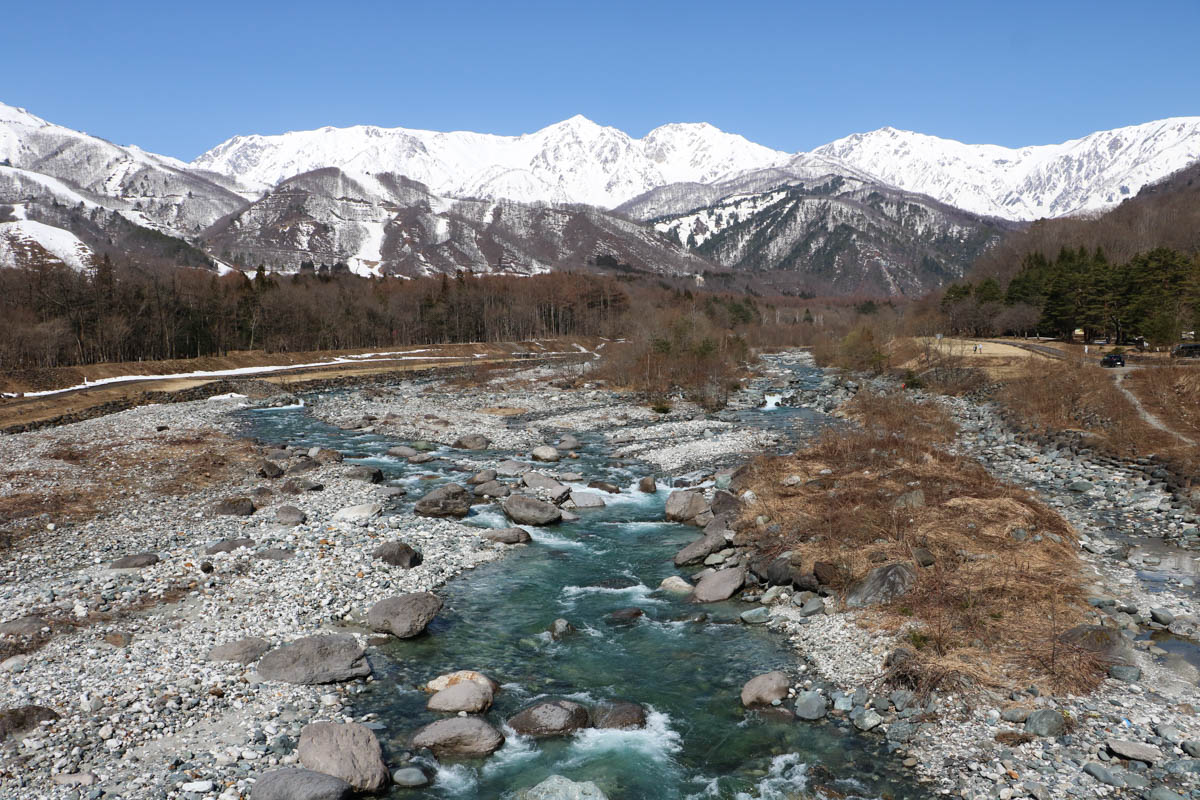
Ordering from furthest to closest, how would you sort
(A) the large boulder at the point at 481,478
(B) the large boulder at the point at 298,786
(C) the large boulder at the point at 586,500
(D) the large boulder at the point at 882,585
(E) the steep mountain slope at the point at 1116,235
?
(E) the steep mountain slope at the point at 1116,235 < (A) the large boulder at the point at 481,478 < (C) the large boulder at the point at 586,500 < (D) the large boulder at the point at 882,585 < (B) the large boulder at the point at 298,786

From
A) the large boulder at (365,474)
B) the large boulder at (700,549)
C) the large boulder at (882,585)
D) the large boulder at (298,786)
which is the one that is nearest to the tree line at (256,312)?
the large boulder at (365,474)

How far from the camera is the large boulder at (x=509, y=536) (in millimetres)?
22984

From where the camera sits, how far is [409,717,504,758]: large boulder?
1180 cm

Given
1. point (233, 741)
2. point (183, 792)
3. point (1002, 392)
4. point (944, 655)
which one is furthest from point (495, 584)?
Answer: point (1002, 392)

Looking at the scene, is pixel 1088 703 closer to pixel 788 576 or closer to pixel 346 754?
pixel 788 576

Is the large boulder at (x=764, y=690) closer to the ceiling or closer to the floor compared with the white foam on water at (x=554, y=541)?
closer to the ceiling

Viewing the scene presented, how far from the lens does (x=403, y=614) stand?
16.2 metres

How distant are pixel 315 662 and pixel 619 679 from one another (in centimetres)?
639

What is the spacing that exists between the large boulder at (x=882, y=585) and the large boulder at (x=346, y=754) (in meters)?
11.6

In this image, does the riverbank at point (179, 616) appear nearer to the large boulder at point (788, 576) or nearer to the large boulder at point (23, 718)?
the large boulder at point (23, 718)

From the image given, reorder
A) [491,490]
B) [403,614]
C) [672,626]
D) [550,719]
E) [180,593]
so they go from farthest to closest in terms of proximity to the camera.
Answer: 1. [491,490]
2. [180,593]
3. [672,626]
4. [403,614]
5. [550,719]

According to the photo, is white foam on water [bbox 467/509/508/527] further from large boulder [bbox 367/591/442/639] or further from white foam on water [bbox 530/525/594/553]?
large boulder [bbox 367/591/442/639]

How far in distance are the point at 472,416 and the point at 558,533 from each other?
92.0ft

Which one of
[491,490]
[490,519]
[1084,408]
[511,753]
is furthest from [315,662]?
[1084,408]
